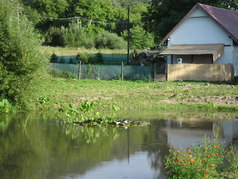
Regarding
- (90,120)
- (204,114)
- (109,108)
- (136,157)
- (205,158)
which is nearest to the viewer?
(205,158)

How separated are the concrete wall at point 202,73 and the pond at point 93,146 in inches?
626

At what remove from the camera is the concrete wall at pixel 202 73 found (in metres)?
36.9

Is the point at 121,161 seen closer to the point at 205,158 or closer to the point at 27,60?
the point at 205,158

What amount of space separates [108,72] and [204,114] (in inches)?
650

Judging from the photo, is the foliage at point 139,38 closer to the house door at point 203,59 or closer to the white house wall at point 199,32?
the white house wall at point 199,32

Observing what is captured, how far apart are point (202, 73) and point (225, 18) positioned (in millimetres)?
7813

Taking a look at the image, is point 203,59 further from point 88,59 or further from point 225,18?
point 88,59

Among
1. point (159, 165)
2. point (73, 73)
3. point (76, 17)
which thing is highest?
point (76, 17)

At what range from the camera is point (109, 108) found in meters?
24.4

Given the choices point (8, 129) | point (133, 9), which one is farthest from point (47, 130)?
point (133, 9)

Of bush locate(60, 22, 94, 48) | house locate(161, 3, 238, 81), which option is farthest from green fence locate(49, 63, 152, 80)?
bush locate(60, 22, 94, 48)

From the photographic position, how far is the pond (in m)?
11.6

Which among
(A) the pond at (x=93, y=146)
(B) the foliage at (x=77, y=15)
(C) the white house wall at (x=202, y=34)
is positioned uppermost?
(B) the foliage at (x=77, y=15)

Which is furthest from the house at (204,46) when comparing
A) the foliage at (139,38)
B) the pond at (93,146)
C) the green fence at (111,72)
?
the foliage at (139,38)
